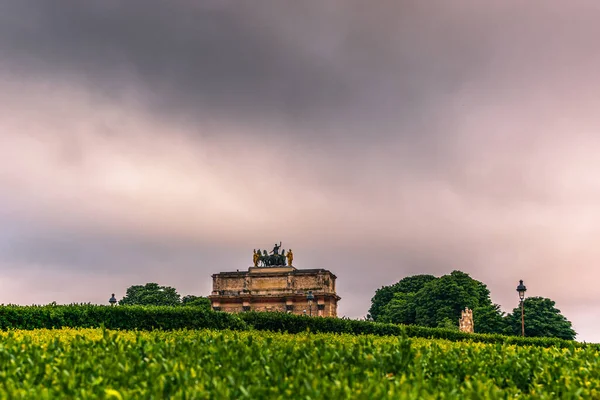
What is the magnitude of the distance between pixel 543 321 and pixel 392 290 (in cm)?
3556

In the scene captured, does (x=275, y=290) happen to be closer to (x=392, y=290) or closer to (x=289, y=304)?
(x=289, y=304)

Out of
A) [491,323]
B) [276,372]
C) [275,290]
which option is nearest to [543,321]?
[491,323]

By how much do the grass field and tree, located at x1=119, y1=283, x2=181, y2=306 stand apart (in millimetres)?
77010

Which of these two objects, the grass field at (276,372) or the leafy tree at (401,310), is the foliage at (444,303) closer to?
the leafy tree at (401,310)

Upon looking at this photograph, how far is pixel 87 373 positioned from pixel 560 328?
4733 cm

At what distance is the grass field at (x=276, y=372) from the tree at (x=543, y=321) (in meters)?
42.2

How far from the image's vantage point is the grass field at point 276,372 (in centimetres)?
476

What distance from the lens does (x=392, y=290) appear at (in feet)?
266

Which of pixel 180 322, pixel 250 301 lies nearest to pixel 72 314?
pixel 180 322

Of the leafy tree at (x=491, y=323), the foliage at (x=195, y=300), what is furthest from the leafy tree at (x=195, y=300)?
the leafy tree at (x=491, y=323)

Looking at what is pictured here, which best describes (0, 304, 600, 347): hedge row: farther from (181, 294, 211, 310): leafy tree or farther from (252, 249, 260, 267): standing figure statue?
(181, 294, 211, 310): leafy tree

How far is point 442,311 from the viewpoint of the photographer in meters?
60.9

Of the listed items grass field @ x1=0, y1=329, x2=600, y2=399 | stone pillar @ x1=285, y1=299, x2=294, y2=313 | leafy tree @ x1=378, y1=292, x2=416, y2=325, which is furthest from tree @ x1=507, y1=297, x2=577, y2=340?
grass field @ x1=0, y1=329, x2=600, y2=399

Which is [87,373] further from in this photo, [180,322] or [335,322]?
[335,322]
